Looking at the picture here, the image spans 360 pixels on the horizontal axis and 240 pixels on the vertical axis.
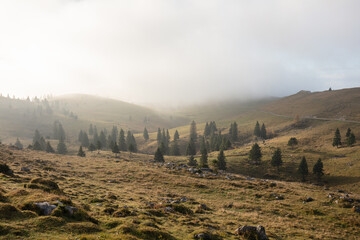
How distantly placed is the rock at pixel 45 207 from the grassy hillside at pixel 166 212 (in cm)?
36

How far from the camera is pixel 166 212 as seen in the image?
21125 mm

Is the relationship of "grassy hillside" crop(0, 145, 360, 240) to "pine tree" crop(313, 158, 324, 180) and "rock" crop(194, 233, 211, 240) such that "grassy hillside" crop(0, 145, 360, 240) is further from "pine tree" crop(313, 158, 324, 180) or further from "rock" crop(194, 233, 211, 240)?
"pine tree" crop(313, 158, 324, 180)

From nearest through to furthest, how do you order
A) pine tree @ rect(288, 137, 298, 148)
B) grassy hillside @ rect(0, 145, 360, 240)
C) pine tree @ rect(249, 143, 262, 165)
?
grassy hillside @ rect(0, 145, 360, 240) → pine tree @ rect(249, 143, 262, 165) → pine tree @ rect(288, 137, 298, 148)

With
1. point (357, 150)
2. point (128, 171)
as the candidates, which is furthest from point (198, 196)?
point (357, 150)

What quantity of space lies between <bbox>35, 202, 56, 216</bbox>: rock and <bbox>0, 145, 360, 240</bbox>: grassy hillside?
364 mm

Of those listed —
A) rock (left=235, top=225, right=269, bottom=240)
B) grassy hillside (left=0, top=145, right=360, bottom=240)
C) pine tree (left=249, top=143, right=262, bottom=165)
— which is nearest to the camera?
grassy hillside (left=0, top=145, right=360, bottom=240)

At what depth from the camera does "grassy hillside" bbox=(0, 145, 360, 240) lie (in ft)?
40.7

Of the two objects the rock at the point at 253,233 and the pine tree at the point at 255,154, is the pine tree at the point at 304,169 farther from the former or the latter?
the rock at the point at 253,233

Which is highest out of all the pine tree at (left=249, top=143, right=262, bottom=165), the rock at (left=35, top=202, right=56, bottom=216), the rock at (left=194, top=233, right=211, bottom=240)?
the rock at (left=35, top=202, right=56, bottom=216)

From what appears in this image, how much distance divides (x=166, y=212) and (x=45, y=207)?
12.1 meters

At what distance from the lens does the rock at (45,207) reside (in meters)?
13.4

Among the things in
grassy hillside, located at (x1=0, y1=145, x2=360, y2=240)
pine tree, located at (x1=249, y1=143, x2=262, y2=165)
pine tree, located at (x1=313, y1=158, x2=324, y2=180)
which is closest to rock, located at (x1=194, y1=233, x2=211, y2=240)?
grassy hillside, located at (x1=0, y1=145, x2=360, y2=240)

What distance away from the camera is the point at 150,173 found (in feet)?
150

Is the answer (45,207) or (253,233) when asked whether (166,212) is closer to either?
(253,233)
